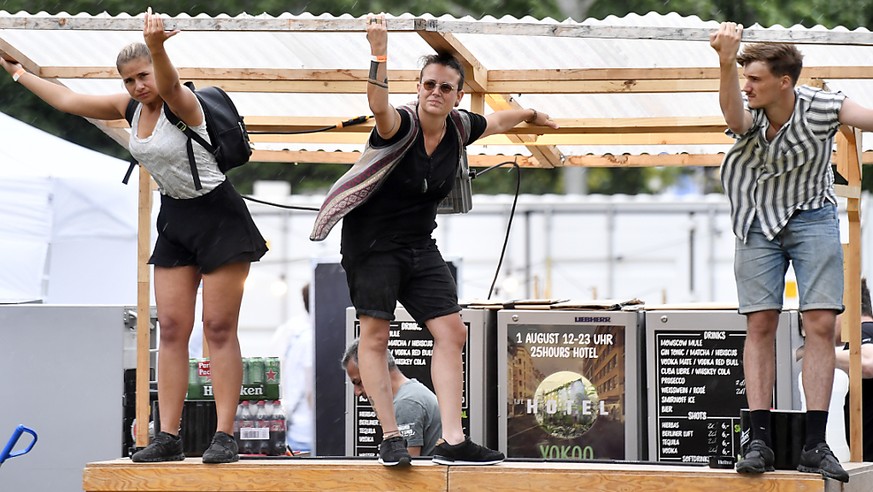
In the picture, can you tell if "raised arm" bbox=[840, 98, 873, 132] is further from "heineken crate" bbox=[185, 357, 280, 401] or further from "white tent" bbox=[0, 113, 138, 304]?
"white tent" bbox=[0, 113, 138, 304]

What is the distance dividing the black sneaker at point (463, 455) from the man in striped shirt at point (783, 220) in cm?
107

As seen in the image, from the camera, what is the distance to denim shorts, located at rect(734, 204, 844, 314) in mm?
5203

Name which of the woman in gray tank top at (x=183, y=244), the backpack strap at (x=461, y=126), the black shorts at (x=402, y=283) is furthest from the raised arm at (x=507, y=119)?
the woman in gray tank top at (x=183, y=244)

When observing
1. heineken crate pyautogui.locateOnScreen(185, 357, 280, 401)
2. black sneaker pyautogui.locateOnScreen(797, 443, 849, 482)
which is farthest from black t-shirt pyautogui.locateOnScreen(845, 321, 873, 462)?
heineken crate pyautogui.locateOnScreen(185, 357, 280, 401)

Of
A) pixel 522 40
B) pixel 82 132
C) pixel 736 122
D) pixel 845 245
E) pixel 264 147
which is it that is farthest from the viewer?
pixel 82 132

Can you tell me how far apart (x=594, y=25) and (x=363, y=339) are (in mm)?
1658

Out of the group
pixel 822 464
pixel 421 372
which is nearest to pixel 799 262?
pixel 822 464

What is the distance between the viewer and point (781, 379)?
7094 mm

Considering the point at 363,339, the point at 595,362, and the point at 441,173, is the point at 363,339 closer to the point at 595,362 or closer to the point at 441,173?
the point at 441,173

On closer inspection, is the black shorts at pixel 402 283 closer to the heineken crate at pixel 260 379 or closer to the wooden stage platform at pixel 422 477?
the wooden stage platform at pixel 422 477

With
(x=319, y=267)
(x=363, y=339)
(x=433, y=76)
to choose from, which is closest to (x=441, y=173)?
(x=433, y=76)

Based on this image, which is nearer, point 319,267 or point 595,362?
point 595,362

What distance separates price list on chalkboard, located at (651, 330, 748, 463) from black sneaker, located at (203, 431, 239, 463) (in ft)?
8.30

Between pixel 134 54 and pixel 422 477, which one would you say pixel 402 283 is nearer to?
pixel 422 477
